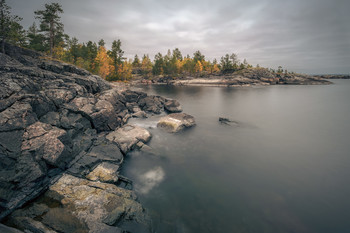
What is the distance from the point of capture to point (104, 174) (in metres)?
9.86

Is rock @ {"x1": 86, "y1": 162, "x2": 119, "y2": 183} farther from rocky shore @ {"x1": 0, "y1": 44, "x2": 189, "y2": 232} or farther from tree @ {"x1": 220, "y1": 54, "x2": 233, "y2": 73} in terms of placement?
tree @ {"x1": 220, "y1": 54, "x2": 233, "y2": 73}

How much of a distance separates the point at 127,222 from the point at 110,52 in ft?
236

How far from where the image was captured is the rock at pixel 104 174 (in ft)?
31.1

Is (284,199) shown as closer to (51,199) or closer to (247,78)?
(51,199)

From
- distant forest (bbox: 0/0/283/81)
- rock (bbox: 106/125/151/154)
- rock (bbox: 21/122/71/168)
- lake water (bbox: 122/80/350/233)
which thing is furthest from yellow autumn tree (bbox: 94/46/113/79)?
rock (bbox: 21/122/71/168)

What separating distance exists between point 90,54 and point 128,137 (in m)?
61.8

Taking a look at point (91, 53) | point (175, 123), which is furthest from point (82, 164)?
point (91, 53)

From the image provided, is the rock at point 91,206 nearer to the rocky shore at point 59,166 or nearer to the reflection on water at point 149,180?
the rocky shore at point 59,166

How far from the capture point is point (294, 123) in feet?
79.8

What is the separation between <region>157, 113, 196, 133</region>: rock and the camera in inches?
770

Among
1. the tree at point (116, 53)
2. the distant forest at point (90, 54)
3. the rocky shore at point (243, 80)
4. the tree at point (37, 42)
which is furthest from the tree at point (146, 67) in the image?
the tree at point (37, 42)

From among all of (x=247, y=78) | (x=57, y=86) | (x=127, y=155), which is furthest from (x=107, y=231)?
(x=247, y=78)

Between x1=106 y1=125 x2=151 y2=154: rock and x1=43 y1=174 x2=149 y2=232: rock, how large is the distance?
17.2ft

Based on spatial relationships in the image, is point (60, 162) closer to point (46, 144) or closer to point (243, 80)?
point (46, 144)
